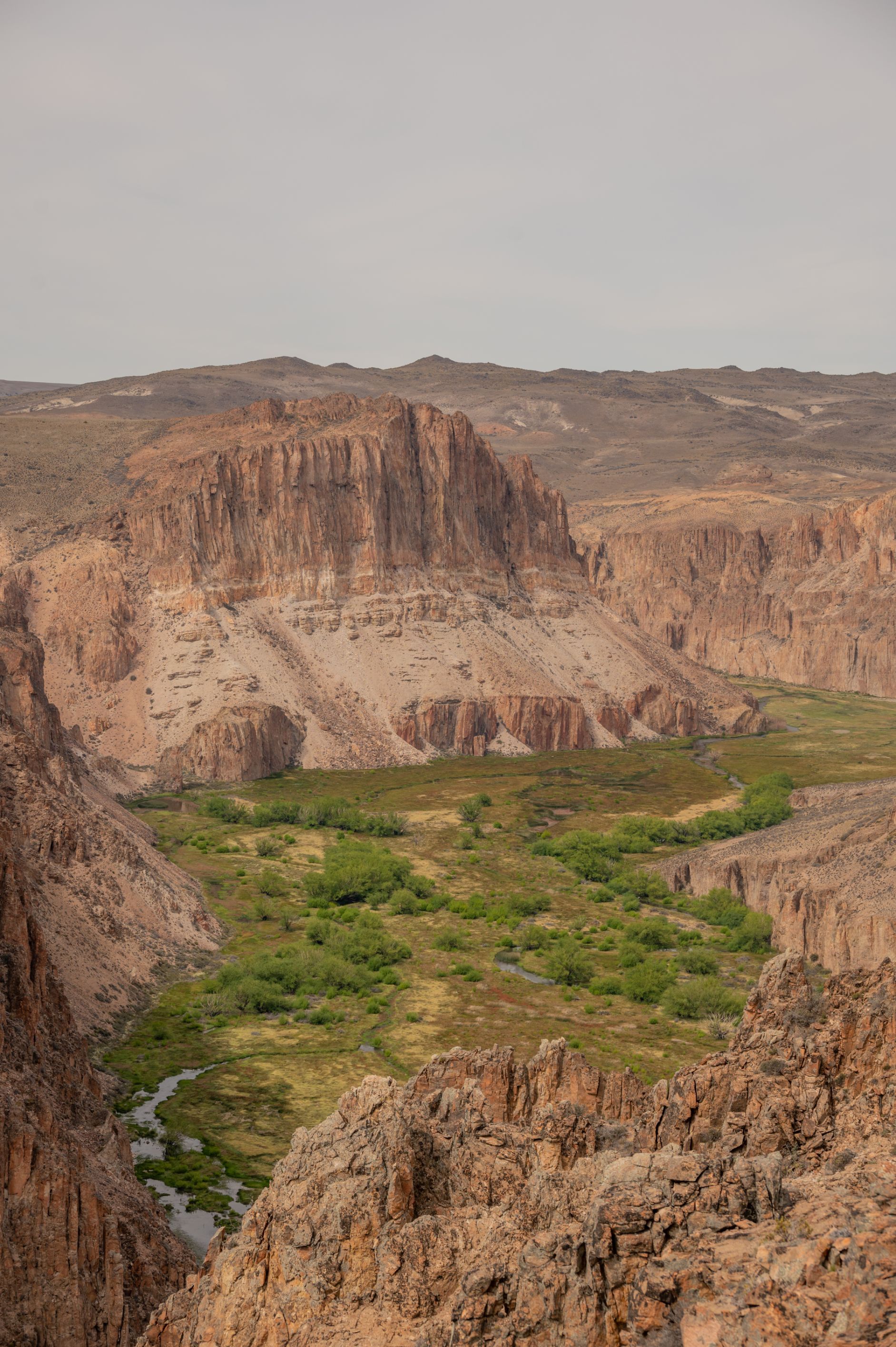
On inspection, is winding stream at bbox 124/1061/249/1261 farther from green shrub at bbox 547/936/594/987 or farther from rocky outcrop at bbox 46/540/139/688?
rocky outcrop at bbox 46/540/139/688

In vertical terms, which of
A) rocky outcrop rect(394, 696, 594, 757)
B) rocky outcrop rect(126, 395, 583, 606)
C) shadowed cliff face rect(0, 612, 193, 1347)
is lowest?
rocky outcrop rect(394, 696, 594, 757)

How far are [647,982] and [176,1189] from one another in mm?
27651

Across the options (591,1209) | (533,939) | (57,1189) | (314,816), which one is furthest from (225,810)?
(591,1209)

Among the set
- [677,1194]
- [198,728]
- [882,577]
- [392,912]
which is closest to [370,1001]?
[392,912]

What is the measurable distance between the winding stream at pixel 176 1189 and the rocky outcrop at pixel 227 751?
60.0 meters

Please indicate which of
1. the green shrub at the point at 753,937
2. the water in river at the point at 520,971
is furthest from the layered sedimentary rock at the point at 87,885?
the green shrub at the point at 753,937

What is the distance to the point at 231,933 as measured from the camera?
59.9 metres

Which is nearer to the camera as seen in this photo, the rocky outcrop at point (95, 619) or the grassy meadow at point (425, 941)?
the grassy meadow at point (425, 941)

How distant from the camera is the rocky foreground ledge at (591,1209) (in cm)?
951

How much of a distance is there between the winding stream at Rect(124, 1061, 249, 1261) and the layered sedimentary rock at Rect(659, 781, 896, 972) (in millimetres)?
27055

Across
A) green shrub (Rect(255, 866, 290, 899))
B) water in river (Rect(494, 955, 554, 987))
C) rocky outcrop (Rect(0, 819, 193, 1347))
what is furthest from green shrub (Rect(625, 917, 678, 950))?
rocky outcrop (Rect(0, 819, 193, 1347))

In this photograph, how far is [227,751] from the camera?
3927 inches

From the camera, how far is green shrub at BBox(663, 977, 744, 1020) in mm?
49500

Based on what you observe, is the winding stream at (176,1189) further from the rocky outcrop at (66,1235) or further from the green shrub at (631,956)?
the green shrub at (631,956)
